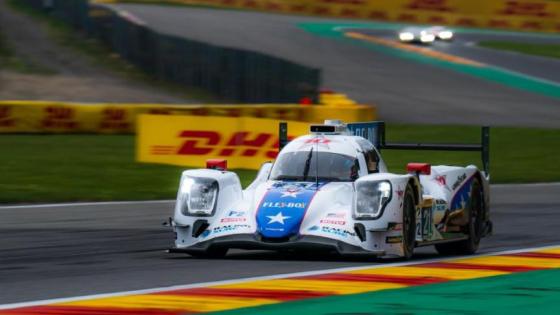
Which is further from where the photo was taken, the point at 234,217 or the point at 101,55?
the point at 101,55

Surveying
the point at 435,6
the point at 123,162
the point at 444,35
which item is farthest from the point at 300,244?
the point at 435,6

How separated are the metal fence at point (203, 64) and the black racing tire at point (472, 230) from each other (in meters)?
18.2

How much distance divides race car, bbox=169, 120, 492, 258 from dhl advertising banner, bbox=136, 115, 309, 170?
33.2 ft

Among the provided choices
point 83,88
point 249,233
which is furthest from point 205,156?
point 83,88

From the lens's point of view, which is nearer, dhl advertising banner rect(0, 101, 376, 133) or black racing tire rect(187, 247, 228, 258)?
black racing tire rect(187, 247, 228, 258)

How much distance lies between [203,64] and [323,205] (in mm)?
26595

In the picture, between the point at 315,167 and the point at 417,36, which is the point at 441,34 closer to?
the point at 417,36

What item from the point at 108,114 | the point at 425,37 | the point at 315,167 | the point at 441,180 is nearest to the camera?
the point at 315,167

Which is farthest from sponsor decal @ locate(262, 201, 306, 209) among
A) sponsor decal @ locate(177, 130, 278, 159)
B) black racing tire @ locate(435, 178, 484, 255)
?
sponsor decal @ locate(177, 130, 278, 159)

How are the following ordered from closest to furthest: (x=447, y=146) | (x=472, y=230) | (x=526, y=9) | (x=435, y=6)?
(x=472, y=230)
(x=447, y=146)
(x=526, y=9)
(x=435, y=6)

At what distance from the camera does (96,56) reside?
44.6 metres

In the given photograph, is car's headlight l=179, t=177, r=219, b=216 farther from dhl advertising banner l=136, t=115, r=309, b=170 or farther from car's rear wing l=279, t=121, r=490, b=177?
dhl advertising banner l=136, t=115, r=309, b=170

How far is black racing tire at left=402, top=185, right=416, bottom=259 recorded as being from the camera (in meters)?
11.8

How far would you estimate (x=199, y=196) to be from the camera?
11.9 meters
